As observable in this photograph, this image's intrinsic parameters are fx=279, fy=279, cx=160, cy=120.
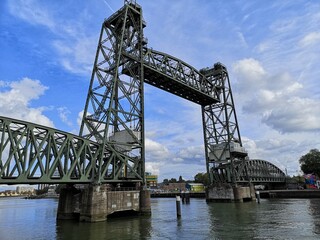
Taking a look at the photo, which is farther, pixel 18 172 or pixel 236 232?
pixel 18 172

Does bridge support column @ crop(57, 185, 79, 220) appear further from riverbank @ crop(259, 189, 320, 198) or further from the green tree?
the green tree

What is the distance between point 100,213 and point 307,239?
19742 millimetres

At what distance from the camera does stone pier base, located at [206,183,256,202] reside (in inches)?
2281

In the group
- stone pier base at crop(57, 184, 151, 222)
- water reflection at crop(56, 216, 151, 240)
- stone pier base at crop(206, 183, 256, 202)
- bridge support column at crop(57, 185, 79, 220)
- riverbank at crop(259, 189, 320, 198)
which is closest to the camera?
water reflection at crop(56, 216, 151, 240)

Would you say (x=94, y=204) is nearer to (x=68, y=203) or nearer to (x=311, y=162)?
(x=68, y=203)

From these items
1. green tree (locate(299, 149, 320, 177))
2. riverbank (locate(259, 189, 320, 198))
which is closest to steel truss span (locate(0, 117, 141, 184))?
riverbank (locate(259, 189, 320, 198))

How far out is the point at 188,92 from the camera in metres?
58.1

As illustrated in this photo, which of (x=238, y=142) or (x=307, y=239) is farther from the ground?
(x=238, y=142)

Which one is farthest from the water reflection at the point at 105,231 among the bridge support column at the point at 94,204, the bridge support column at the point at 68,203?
the bridge support column at the point at 68,203

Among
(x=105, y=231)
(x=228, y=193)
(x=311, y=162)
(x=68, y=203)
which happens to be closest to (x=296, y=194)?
(x=228, y=193)

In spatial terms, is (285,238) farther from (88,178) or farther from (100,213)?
(88,178)

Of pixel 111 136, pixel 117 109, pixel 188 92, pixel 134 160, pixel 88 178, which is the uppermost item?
pixel 188 92

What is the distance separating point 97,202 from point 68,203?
5464mm

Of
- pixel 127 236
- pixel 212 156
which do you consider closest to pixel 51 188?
pixel 212 156
